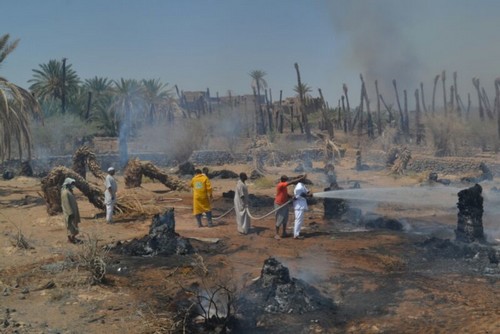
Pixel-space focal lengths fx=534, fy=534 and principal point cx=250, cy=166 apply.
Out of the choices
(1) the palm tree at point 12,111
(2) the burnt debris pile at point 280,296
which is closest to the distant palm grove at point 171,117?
(1) the palm tree at point 12,111

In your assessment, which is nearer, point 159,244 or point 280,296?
point 280,296

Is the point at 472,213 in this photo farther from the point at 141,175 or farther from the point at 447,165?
the point at 447,165

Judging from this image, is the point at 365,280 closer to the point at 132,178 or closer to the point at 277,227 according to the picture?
the point at 277,227

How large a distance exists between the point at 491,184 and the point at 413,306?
15496 mm

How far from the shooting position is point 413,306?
666 centimetres

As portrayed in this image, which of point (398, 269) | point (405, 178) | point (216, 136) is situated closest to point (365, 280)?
point (398, 269)

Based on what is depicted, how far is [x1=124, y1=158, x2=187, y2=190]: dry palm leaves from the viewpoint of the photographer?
18.9 metres

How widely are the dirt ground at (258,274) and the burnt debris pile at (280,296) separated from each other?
0.16 metres

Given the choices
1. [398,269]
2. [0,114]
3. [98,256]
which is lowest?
[398,269]

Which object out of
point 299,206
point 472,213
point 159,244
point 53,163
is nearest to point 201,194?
point 299,206

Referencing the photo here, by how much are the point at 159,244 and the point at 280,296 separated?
3.65 metres

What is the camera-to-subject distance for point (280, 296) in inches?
269

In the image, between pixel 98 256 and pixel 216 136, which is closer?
pixel 98 256

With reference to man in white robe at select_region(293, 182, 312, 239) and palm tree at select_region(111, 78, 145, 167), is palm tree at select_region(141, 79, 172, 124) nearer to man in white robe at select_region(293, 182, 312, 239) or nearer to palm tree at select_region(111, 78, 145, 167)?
palm tree at select_region(111, 78, 145, 167)
